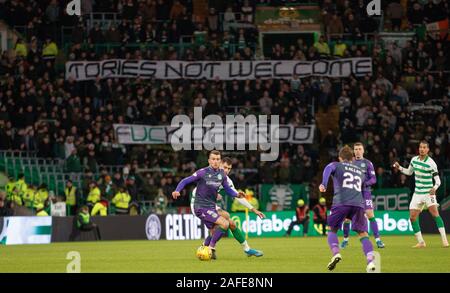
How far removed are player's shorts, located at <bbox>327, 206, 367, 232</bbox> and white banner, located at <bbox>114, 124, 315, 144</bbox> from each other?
67.5 ft

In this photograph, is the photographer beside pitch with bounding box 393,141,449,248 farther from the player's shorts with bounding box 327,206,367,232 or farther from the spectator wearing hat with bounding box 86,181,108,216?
the spectator wearing hat with bounding box 86,181,108,216

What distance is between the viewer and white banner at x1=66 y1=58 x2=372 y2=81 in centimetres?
4041

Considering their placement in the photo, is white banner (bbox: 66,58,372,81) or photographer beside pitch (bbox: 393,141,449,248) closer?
photographer beside pitch (bbox: 393,141,449,248)

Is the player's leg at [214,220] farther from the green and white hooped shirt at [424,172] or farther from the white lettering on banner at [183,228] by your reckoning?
the white lettering on banner at [183,228]

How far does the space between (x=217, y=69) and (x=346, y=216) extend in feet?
77.2

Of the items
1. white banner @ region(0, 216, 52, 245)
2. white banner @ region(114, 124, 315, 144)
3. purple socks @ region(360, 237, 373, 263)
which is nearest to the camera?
purple socks @ region(360, 237, 373, 263)

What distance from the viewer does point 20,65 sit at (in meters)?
40.3

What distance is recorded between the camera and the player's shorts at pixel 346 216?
694 inches

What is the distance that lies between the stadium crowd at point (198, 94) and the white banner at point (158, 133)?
0.31 meters

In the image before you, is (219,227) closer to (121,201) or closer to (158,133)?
(121,201)

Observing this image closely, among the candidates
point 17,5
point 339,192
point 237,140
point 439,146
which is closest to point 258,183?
point 237,140

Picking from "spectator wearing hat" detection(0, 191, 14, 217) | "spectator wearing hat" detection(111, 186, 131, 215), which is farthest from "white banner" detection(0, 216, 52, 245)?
"spectator wearing hat" detection(111, 186, 131, 215)

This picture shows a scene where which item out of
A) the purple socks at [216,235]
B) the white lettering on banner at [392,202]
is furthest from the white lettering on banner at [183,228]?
the purple socks at [216,235]

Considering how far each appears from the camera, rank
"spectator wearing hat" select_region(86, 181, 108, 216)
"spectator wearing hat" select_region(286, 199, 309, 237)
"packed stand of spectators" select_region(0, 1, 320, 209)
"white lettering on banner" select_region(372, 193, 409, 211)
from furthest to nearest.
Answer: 1. "packed stand of spectators" select_region(0, 1, 320, 209)
2. "white lettering on banner" select_region(372, 193, 409, 211)
3. "spectator wearing hat" select_region(286, 199, 309, 237)
4. "spectator wearing hat" select_region(86, 181, 108, 216)
